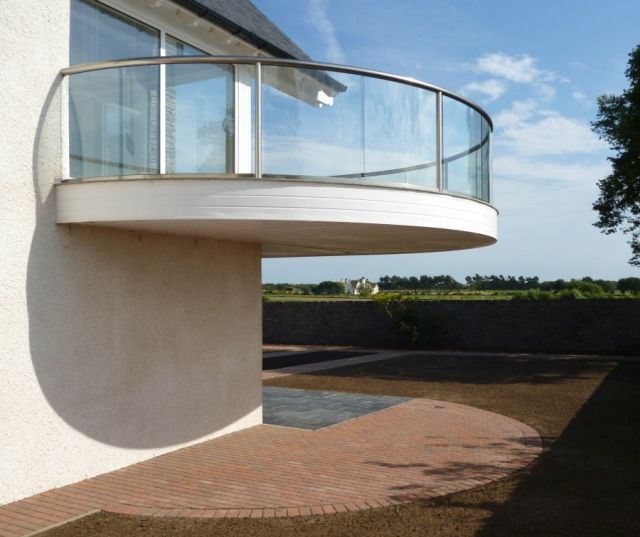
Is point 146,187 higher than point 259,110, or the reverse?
point 259,110

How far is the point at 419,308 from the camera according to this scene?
84.0 feet

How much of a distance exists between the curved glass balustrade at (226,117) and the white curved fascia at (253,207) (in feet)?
0.57

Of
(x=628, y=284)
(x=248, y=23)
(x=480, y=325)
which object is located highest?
(x=248, y=23)

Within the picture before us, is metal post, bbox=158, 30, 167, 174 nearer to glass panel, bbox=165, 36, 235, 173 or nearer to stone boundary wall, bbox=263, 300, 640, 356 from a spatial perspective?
glass panel, bbox=165, 36, 235, 173

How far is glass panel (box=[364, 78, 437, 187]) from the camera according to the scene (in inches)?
295

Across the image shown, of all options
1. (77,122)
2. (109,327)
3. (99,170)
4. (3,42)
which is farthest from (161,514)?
(3,42)

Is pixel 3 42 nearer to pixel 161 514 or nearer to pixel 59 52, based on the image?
pixel 59 52

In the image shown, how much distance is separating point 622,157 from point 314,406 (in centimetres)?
1246

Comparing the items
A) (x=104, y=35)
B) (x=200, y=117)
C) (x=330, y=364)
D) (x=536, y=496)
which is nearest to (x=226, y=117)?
(x=200, y=117)

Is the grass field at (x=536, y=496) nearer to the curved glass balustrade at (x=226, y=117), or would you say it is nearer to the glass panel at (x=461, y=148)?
the curved glass balustrade at (x=226, y=117)

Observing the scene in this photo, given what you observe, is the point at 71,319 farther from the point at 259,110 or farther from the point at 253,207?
the point at 259,110

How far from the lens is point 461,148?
838cm

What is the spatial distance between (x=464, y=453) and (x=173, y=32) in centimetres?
634

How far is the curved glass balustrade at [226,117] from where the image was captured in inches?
272
